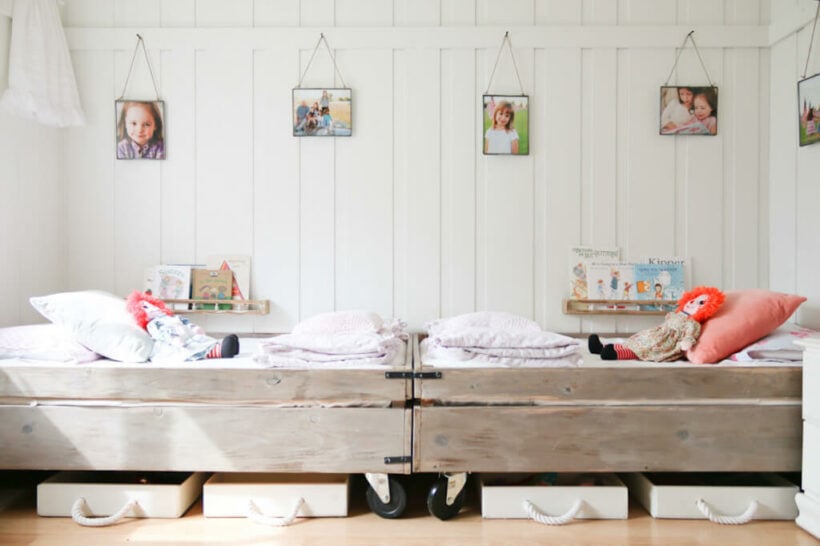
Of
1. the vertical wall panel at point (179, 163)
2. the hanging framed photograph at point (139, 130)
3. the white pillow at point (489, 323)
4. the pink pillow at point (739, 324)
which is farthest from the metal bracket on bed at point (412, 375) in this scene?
the hanging framed photograph at point (139, 130)

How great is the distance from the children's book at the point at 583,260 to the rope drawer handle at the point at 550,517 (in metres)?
1.03

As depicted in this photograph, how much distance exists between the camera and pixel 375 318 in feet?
7.43

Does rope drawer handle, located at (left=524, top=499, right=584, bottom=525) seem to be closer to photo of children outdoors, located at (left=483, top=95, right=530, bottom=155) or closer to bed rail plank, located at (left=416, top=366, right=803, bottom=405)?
bed rail plank, located at (left=416, top=366, right=803, bottom=405)

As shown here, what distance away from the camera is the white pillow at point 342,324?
2.15 metres

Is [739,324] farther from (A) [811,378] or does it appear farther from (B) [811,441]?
(B) [811,441]

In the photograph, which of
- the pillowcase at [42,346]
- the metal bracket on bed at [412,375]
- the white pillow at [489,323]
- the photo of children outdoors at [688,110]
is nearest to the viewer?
the metal bracket on bed at [412,375]

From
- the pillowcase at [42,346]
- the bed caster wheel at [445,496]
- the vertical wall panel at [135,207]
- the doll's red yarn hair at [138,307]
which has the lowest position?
the bed caster wheel at [445,496]

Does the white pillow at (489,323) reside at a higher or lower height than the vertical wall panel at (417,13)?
lower

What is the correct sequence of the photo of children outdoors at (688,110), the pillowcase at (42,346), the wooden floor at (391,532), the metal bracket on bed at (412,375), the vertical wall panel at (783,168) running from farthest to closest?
the photo of children outdoors at (688,110) → the vertical wall panel at (783,168) → the pillowcase at (42,346) → the metal bracket on bed at (412,375) → the wooden floor at (391,532)

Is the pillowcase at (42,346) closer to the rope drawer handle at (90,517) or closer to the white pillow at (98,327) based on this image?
the white pillow at (98,327)

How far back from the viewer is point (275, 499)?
1836 millimetres

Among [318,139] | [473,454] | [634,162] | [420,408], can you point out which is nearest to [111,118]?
[318,139]

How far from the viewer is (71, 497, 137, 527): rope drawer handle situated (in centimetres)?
179

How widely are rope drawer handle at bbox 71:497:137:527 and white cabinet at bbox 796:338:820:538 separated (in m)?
2.19
